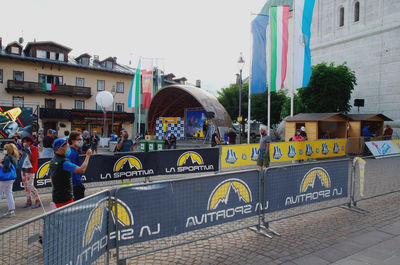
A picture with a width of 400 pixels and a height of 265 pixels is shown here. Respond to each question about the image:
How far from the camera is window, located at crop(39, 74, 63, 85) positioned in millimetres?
36594

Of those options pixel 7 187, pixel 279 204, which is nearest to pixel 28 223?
pixel 279 204

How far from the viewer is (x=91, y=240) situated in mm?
3176

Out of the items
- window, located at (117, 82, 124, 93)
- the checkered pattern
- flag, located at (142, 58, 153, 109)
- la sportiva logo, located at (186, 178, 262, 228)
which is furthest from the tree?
window, located at (117, 82, 124, 93)

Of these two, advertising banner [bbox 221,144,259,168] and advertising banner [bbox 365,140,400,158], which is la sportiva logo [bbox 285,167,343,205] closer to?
advertising banner [bbox 221,144,259,168]

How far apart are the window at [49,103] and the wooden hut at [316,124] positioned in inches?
1245

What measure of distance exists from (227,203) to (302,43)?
15735 millimetres

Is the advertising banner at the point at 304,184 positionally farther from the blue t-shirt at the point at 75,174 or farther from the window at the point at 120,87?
the window at the point at 120,87

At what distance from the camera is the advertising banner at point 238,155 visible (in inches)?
427

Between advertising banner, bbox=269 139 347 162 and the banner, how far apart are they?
20.1 meters

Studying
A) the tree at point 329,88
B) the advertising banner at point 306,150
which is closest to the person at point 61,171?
the advertising banner at point 306,150

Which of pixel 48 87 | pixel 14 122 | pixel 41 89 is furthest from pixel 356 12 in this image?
pixel 41 89

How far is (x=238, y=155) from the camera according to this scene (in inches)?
452

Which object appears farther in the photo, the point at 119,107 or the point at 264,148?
the point at 119,107

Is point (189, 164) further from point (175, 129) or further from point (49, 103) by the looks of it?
Answer: point (49, 103)
